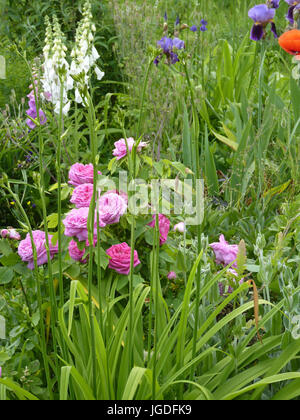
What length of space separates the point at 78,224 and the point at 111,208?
0.11 metres

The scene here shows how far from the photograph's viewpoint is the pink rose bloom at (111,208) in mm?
1479

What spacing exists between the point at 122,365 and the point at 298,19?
1639 mm

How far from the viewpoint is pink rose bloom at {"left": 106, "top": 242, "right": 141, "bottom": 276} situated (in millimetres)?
1521

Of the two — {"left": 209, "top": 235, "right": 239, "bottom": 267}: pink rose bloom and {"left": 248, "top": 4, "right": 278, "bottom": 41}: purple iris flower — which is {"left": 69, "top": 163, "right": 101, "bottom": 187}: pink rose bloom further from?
{"left": 248, "top": 4, "right": 278, "bottom": 41}: purple iris flower

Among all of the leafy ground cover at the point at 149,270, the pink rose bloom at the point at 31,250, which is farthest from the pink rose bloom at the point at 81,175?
the pink rose bloom at the point at 31,250

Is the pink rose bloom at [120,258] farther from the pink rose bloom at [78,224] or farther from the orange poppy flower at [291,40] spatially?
the orange poppy flower at [291,40]

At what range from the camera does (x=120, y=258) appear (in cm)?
152

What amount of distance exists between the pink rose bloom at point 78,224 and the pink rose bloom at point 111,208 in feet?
0.10

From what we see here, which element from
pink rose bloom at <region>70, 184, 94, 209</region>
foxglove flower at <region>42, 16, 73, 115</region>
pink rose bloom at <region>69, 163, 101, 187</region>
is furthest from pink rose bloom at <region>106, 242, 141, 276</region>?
foxglove flower at <region>42, 16, 73, 115</region>

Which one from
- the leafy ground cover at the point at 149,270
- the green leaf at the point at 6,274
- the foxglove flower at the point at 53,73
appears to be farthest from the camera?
the foxglove flower at the point at 53,73

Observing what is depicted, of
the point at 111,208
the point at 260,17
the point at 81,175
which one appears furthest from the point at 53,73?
the point at 111,208

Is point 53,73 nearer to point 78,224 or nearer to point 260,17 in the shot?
point 260,17
